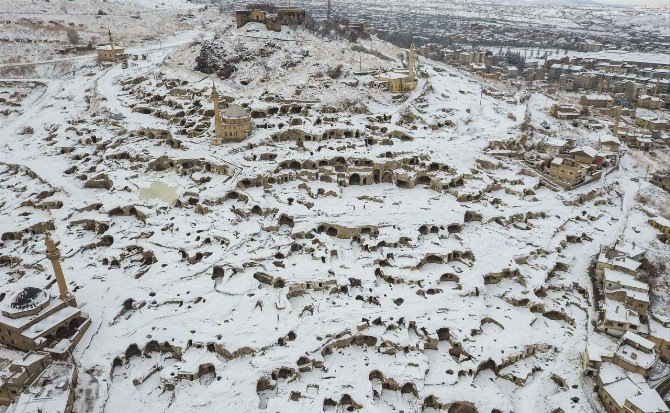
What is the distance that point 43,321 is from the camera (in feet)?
90.4

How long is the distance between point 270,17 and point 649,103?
7546 centimetres

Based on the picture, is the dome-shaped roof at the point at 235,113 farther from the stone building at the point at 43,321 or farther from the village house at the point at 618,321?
the village house at the point at 618,321

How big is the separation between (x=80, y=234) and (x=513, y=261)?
36.3 metres

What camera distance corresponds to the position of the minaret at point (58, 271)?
93.2 ft

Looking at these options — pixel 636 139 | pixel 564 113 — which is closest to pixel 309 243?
pixel 564 113

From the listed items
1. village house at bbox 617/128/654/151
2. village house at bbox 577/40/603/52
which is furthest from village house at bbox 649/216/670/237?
village house at bbox 577/40/603/52

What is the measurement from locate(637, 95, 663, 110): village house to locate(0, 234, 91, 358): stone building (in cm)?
10245

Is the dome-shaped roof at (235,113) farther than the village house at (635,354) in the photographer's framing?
Yes

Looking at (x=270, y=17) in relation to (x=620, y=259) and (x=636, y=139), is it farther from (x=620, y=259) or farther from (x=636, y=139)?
(x=620, y=259)

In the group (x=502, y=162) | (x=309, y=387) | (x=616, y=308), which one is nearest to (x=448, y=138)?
(x=502, y=162)

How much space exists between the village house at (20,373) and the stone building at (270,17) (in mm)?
61907

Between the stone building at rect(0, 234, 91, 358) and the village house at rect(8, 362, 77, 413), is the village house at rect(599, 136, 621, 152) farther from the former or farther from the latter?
the village house at rect(8, 362, 77, 413)

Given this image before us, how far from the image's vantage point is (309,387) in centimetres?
2602

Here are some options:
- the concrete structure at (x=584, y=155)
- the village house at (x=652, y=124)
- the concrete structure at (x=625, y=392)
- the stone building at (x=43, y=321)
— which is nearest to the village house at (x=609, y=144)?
the concrete structure at (x=584, y=155)
